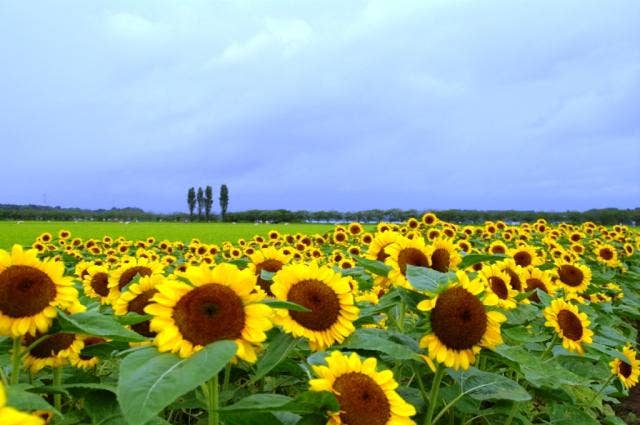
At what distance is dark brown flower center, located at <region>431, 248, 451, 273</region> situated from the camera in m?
3.41

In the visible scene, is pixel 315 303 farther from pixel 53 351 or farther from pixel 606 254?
pixel 606 254

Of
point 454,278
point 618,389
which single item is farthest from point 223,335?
point 618,389

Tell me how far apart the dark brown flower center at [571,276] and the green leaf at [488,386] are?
3404 millimetres

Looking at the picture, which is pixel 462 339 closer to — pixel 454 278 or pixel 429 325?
pixel 429 325

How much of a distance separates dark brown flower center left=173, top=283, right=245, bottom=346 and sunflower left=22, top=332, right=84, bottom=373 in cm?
89

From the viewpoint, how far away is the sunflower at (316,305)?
2.19 metres

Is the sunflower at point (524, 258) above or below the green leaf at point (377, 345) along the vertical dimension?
above

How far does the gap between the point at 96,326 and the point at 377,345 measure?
1.09m

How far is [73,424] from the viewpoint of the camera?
2.21 meters

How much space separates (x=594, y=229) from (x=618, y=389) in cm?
1362

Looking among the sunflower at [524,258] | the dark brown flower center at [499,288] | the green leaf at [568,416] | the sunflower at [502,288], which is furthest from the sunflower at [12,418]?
the sunflower at [524,258]

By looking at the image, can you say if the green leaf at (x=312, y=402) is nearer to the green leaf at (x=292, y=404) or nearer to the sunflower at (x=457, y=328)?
the green leaf at (x=292, y=404)

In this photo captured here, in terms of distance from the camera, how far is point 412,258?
10.7 ft

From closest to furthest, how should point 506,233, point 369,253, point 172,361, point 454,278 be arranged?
point 172,361 < point 454,278 < point 369,253 < point 506,233
